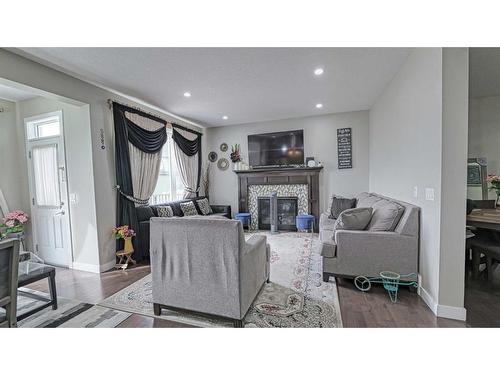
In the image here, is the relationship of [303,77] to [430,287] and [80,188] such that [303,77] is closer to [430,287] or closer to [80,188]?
[430,287]

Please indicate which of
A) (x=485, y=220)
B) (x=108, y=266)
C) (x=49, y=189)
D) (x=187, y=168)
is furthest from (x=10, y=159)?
(x=485, y=220)

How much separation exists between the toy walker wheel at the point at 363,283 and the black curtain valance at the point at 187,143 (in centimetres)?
432

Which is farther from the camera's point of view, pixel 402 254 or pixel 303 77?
pixel 303 77

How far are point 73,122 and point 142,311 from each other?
2.89m

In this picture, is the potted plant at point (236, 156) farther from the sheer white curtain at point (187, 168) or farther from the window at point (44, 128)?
the window at point (44, 128)

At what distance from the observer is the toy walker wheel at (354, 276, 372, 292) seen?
2.44 m

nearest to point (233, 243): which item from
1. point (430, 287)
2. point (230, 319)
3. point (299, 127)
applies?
point (230, 319)

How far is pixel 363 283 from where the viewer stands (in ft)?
8.21

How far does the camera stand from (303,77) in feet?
10.2

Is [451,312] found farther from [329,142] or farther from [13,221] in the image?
[13,221]

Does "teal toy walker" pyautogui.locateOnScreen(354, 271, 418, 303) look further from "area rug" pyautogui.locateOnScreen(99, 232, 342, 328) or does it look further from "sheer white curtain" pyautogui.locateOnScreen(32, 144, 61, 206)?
"sheer white curtain" pyautogui.locateOnScreen(32, 144, 61, 206)

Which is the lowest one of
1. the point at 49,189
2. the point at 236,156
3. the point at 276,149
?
the point at 49,189

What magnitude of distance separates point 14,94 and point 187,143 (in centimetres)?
289
